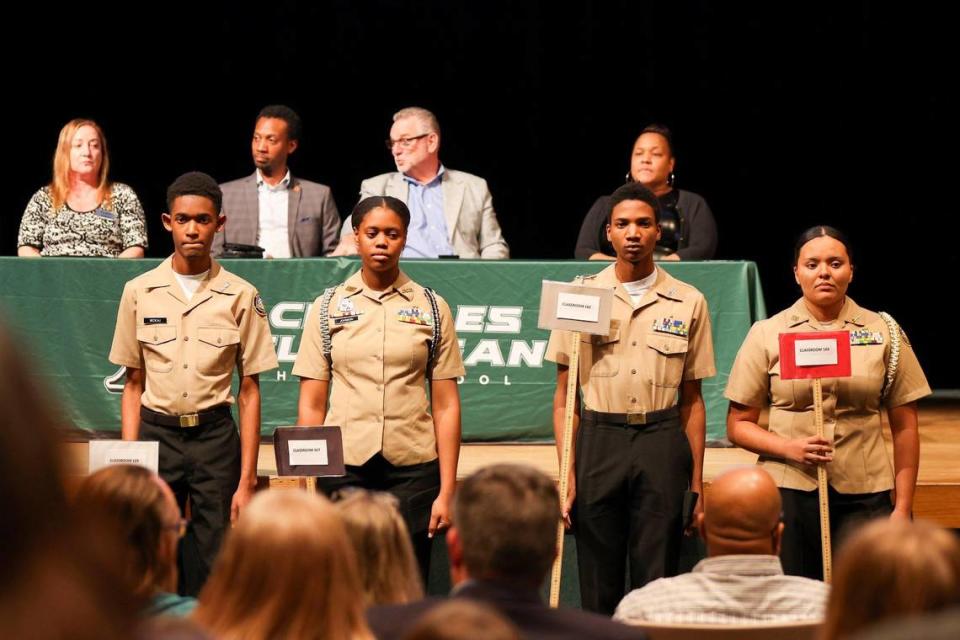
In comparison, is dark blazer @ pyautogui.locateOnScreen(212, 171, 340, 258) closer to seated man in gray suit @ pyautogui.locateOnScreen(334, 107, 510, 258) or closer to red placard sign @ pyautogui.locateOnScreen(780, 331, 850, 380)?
seated man in gray suit @ pyautogui.locateOnScreen(334, 107, 510, 258)

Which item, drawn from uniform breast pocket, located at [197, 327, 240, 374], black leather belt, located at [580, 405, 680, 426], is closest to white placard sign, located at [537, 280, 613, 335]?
black leather belt, located at [580, 405, 680, 426]

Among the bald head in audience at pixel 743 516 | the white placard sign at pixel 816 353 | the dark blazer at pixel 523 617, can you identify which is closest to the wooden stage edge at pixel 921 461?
the white placard sign at pixel 816 353

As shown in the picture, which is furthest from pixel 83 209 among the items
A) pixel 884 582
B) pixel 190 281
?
pixel 884 582

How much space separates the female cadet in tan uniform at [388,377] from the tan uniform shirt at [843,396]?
929 millimetres

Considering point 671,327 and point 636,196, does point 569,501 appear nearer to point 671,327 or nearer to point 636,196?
point 671,327

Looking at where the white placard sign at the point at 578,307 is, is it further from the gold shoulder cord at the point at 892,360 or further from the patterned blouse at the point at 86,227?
the patterned blouse at the point at 86,227

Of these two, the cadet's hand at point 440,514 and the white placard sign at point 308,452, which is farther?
the cadet's hand at point 440,514

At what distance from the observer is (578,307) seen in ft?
13.2

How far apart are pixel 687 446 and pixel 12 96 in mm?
5279

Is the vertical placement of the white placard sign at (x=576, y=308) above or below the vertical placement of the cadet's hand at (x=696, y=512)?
above

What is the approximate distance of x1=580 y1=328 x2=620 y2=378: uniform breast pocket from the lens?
4090 mm

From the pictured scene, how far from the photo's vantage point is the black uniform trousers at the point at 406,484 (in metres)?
4.04

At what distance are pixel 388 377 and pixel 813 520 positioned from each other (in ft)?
4.46

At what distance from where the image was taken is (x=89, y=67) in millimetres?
7746
